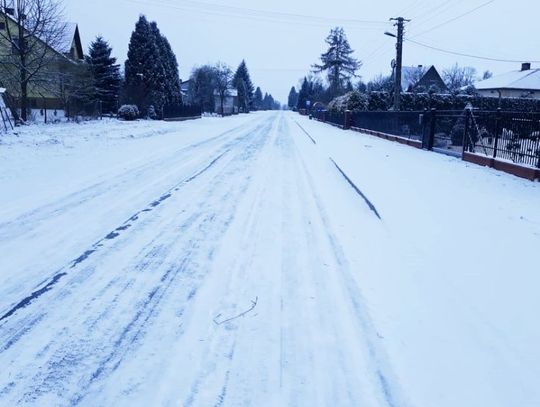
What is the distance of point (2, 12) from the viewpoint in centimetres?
2680

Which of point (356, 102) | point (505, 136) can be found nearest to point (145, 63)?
point (356, 102)

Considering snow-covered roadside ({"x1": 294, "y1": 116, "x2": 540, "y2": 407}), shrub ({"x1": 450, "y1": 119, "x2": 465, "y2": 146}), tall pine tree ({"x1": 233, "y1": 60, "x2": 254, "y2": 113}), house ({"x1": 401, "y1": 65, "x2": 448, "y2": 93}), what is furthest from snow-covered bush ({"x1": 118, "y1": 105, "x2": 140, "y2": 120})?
tall pine tree ({"x1": 233, "y1": 60, "x2": 254, "y2": 113})

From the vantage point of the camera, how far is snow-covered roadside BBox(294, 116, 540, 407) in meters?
3.23

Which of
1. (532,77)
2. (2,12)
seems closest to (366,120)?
(2,12)

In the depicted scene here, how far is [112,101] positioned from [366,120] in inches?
1167

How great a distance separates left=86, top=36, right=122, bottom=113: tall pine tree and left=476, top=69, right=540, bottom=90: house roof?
46.6m

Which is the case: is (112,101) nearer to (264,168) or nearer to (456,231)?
(264,168)

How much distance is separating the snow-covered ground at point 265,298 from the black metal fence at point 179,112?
3784 centimetres

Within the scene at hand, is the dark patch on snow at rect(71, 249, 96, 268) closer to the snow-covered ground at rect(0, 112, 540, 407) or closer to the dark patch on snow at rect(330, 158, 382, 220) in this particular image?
the snow-covered ground at rect(0, 112, 540, 407)

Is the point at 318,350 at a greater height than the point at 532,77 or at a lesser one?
lesser

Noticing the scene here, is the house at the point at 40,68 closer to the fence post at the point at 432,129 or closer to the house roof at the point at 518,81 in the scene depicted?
the fence post at the point at 432,129

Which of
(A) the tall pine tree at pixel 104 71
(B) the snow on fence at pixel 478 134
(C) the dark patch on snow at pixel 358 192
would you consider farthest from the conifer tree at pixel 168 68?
(C) the dark patch on snow at pixel 358 192

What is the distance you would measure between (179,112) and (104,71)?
877 centimetres

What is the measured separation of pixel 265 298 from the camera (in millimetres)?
4453
